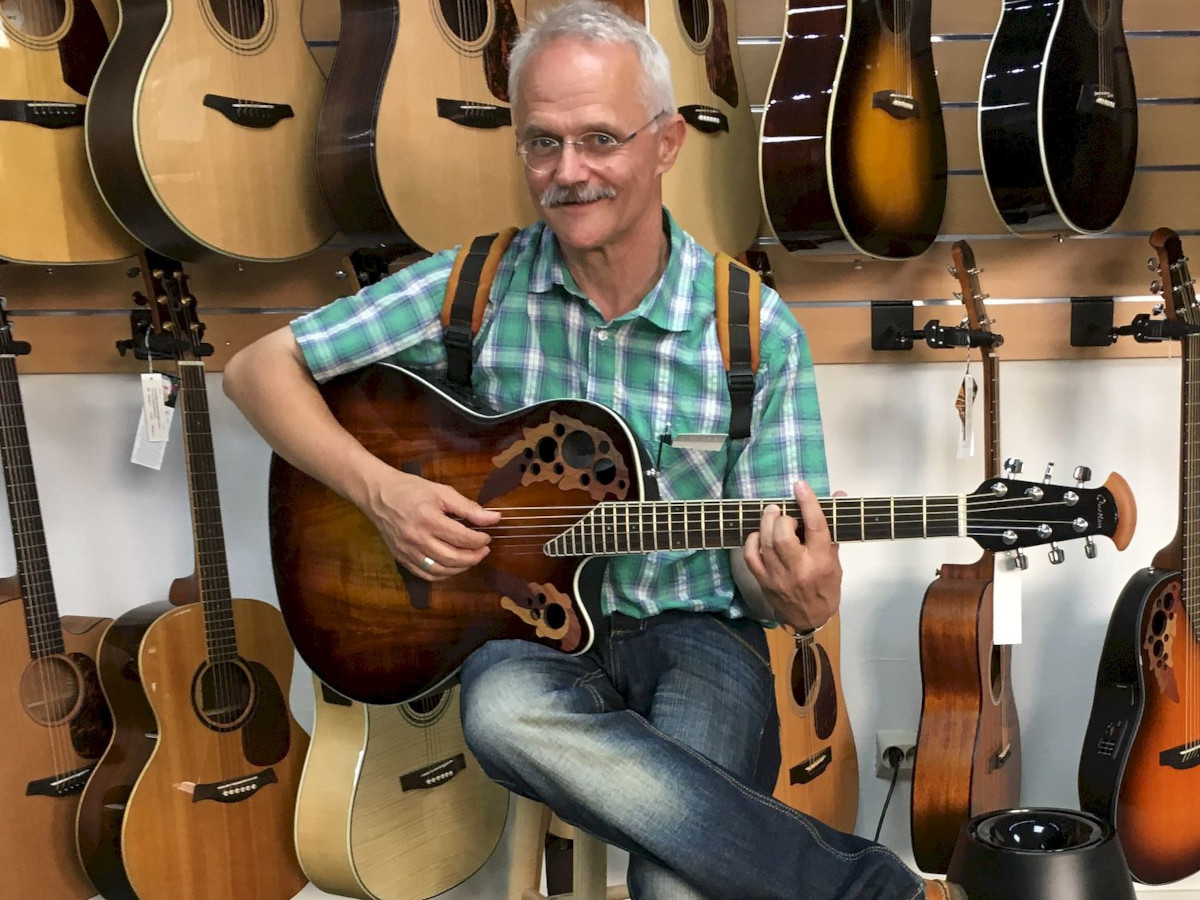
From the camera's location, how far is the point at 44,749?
1890 mm

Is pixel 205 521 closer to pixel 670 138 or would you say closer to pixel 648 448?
pixel 648 448

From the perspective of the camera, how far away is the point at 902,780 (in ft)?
7.52

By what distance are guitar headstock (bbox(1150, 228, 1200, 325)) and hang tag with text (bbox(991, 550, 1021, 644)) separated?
1.77ft

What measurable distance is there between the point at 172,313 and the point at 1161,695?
1.83 metres

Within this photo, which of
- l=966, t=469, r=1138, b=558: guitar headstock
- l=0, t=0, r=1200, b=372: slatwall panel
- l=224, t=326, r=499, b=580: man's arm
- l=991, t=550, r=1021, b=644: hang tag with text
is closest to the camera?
l=966, t=469, r=1138, b=558: guitar headstock

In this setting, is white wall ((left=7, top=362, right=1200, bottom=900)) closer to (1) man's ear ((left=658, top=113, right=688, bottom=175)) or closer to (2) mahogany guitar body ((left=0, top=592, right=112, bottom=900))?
(2) mahogany guitar body ((left=0, top=592, right=112, bottom=900))

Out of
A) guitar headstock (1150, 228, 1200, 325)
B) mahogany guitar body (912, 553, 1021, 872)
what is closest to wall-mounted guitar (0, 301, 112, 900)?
mahogany guitar body (912, 553, 1021, 872)

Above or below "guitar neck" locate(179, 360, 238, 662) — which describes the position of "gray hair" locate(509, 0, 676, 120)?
above

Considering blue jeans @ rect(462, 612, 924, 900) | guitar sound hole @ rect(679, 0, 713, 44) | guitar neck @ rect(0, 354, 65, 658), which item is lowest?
blue jeans @ rect(462, 612, 924, 900)

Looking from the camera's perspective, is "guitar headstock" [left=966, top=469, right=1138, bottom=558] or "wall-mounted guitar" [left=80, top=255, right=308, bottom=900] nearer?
"guitar headstock" [left=966, top=469, right=1138, bottom=558]

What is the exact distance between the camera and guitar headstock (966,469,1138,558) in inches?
53.9

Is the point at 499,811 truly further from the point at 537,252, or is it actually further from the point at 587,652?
the point at 537,252

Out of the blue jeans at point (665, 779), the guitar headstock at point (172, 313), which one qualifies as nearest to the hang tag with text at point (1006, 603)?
the blue jeans at point (665, 779)

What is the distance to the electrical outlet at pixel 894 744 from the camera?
2.26 m
